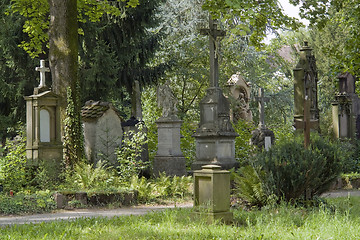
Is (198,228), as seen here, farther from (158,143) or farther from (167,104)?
(167,104)

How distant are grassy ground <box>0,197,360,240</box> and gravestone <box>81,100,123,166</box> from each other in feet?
26.2

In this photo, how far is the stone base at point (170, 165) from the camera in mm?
16531

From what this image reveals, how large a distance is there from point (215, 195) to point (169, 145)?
879 cm

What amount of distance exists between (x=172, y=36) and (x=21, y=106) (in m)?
11.7

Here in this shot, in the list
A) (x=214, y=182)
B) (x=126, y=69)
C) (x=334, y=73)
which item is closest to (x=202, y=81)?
(x=126, y=69)

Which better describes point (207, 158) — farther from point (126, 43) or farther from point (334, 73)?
point (126, 43)

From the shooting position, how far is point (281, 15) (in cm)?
1371

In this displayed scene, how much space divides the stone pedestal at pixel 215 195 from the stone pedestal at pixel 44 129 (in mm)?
7122

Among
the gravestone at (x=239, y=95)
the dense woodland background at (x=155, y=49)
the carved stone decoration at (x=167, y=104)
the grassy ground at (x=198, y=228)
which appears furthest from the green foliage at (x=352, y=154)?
the grassy ground at (x=198, y=228)

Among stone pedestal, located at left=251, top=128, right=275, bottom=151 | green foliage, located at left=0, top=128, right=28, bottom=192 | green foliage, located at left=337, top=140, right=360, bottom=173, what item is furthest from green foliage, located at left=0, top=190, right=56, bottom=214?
stone pedestal, located at left=251, top=128, right=275, bottom=151

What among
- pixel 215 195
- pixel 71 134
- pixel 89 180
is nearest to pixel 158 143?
pixel 71 134

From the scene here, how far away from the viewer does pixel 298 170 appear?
969 centimetres

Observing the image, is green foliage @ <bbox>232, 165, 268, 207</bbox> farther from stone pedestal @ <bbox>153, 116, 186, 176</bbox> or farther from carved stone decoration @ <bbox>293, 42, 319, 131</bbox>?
carved stone decoration @ <bbox>293, 42, 319, 131</bbox>

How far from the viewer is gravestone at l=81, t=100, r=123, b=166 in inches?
656
